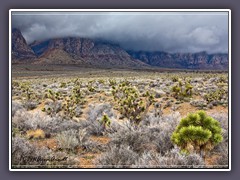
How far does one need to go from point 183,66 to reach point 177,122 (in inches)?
41.3

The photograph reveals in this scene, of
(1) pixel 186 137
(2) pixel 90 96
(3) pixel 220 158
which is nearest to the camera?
(1) pixel 186 137

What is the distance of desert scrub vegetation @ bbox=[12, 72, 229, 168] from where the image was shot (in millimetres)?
5910

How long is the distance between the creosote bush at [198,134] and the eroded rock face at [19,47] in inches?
114

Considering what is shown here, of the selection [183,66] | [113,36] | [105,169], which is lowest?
[105,169]

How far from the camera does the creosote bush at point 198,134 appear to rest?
18.1ft

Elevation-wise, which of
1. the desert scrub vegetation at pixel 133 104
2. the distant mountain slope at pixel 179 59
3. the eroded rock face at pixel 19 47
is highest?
the eroded rock face at pixel 19 47

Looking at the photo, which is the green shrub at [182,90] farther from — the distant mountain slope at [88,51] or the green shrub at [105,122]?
the green shrub at [105,122]

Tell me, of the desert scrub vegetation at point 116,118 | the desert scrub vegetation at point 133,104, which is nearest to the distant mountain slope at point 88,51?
the desert scrub vegetation at point 116,118

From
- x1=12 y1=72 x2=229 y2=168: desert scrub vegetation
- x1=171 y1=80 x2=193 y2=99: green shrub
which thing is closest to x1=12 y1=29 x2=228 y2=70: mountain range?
x1=12 y1=72 x2=229 y2=168: desert scrub vegetation

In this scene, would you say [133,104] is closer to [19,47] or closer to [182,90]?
[182,90]

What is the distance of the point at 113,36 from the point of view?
21.2 ft

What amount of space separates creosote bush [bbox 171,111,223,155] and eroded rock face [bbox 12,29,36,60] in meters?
2.89
